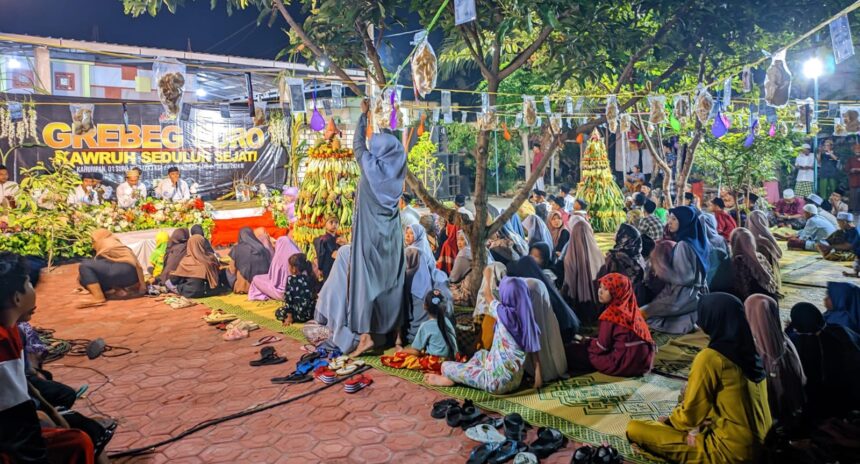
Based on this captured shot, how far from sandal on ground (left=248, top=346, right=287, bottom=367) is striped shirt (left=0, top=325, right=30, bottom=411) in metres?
2.77

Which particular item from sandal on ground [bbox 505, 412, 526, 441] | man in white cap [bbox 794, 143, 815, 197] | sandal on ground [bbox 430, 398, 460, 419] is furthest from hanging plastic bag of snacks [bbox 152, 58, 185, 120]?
man in white cap [bbox 794, 143, 815, 197]

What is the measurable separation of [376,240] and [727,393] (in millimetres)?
3268

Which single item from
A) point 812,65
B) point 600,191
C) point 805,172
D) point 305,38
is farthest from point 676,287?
point 805,172

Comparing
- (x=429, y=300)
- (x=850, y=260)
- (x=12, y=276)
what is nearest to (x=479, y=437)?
(x=429, y=300)

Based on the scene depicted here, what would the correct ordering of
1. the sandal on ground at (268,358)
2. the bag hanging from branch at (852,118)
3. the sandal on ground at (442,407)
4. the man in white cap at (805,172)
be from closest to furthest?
the sandal on ground at (442,407), the sandal on ground at (268,358), the bag hanging from branch at (852,118), the man in white cap at (805,172)

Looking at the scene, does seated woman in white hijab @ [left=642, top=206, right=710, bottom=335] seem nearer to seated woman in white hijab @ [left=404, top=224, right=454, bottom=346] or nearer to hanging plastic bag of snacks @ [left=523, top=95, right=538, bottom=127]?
seated woman in white hijab @ [left=404, top=224, right=454, bottom=346]

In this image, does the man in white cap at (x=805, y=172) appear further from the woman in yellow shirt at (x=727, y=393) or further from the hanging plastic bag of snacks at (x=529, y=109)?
the woman in yellow shirt at (x=727, y=393)

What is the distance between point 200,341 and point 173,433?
2.22m

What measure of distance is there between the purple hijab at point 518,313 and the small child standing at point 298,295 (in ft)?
9.57

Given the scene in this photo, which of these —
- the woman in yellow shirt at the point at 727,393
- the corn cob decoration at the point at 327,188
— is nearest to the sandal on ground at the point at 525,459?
the woman in yellow shirt at the point at 727,393

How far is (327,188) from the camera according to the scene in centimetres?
807

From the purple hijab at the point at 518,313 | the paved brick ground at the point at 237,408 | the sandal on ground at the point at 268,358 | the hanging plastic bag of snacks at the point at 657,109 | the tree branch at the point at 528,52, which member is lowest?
the paved brick ground at the point at 237,408

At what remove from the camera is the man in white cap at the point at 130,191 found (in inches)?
432

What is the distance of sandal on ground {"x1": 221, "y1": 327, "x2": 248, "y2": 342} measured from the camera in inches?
243
